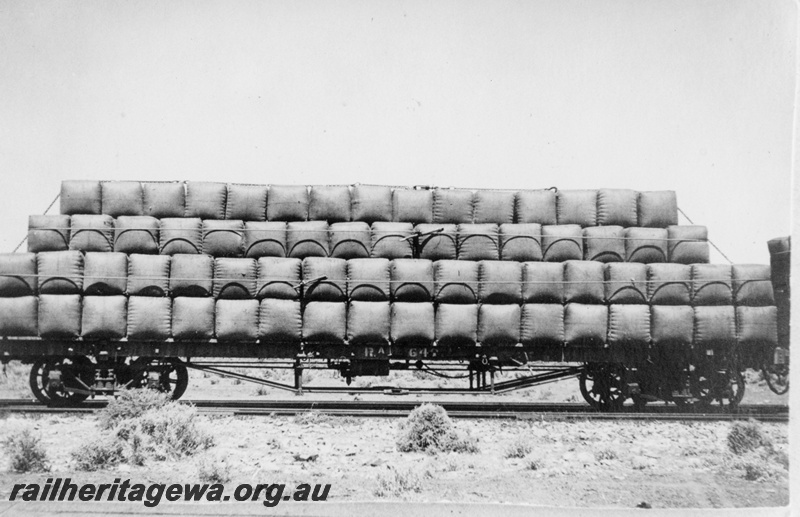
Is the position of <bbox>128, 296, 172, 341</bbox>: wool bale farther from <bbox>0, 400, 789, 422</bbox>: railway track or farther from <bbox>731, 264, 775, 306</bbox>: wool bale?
<bbox>731, 264, 775, 306</bbox>: wool bale

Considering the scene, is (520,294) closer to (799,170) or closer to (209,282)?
(799,170)

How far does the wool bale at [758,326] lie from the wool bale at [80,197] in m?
10.3

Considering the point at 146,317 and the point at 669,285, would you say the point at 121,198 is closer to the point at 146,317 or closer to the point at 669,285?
the point at 146,317

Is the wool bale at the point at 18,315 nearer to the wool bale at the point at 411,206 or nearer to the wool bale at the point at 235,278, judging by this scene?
the wool bale at the point at 235,278

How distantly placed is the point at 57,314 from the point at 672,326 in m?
9.42

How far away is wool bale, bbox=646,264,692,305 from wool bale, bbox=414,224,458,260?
3.12 metres

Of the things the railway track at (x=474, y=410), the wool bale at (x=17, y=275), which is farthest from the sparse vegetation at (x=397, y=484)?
the wool bale at (x=17, y=275)

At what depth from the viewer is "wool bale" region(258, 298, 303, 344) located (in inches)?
321

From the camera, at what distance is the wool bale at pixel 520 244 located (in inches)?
333

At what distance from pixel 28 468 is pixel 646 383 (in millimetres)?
8501

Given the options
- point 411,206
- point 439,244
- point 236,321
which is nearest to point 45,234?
point 236,321

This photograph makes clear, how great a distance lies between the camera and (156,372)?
28.5 ft

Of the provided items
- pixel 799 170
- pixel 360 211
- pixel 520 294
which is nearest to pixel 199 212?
pixel 360 211

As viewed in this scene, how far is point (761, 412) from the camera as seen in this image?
8.70 metres
